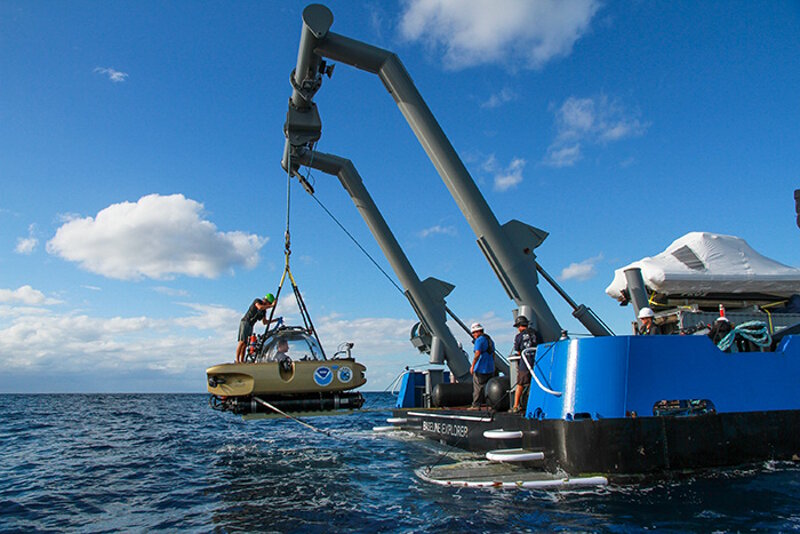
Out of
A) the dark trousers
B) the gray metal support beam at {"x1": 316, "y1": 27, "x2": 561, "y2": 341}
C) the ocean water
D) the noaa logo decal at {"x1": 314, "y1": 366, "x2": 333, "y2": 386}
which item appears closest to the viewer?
the ocean water

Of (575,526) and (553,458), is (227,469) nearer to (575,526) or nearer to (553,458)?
(553,458)

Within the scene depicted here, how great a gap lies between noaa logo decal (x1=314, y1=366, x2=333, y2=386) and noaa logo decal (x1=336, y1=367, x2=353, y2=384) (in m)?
0.15

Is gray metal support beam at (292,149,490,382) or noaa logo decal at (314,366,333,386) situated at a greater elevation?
gray metal support beam at (292,149,490,382)

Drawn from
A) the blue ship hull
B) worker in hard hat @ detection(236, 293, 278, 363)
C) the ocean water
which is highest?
worker in hard hat @ detection(236, 293, 278, 363)

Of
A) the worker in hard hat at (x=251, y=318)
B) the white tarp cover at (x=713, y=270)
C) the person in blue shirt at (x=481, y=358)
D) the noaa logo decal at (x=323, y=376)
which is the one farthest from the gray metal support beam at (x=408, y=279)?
the noaa logo decal at (x=323, y=376)

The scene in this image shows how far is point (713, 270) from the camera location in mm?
13195

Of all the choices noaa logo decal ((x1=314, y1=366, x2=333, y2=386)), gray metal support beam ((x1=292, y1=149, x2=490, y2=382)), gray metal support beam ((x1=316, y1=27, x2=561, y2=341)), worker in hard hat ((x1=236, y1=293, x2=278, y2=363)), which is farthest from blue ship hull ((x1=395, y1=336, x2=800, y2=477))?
gray metal support beam ((x1=292, y1=149, x2=490, y2=382))

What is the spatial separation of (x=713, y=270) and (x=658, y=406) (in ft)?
25.2

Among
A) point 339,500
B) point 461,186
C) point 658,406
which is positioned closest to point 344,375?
point 339,500

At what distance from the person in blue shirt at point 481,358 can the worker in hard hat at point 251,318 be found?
3.84 m

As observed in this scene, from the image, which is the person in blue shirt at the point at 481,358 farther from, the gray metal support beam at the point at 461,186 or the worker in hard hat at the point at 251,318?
the worker in hard hat at the point at 251,318

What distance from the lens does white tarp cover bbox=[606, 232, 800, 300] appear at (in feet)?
42.1

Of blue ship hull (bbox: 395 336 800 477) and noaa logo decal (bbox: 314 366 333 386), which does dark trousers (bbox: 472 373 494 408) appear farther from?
noaa logo decal (bbox: 314 366 333 386)

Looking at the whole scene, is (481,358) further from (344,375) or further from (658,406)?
(658,406)
